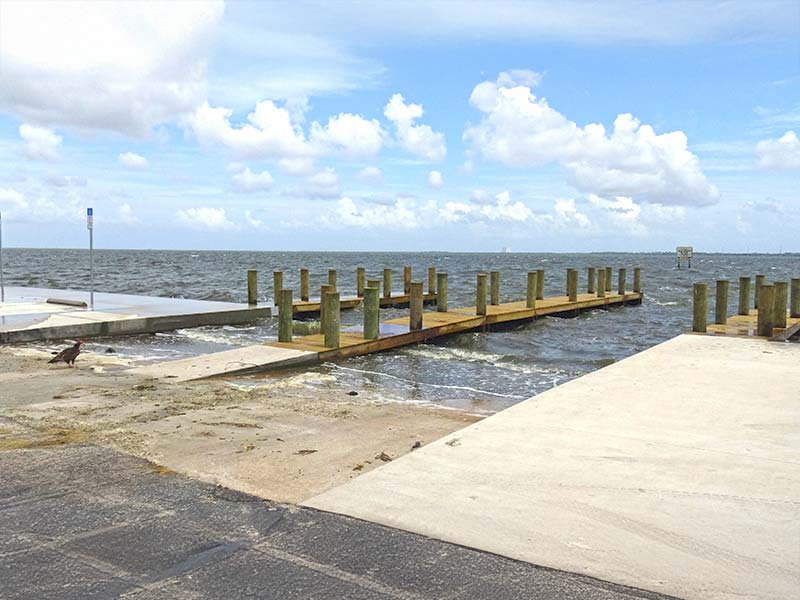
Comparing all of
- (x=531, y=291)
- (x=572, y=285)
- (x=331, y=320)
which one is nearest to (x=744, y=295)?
(x=572, y=285)

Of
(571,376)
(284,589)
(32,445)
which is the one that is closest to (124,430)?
(32,445)

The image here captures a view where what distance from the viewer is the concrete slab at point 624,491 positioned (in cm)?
346

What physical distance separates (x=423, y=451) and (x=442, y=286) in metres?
14.7

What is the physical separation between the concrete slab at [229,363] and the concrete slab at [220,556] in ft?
16.5

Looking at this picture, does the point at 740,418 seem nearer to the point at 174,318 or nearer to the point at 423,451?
the point at 423,451

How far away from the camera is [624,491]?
4.44 m

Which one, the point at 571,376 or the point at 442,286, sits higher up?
the point at 442,286

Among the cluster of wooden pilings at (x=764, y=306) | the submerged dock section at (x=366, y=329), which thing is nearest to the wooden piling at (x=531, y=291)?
the submerged dock section at (x=366, y=329)

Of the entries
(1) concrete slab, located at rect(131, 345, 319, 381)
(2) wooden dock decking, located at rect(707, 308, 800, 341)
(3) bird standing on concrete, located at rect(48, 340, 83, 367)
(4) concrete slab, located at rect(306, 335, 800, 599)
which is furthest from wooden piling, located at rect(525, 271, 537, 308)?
(3) bird standing on concrete, located at rect(48, 340, 83, 367)

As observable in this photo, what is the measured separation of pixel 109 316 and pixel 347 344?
5.66 meters

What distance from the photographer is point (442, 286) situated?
65.6 feet

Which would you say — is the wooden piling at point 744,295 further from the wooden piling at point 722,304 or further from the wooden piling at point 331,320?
the wooden piling at point 331,320

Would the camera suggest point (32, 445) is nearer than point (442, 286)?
Yes

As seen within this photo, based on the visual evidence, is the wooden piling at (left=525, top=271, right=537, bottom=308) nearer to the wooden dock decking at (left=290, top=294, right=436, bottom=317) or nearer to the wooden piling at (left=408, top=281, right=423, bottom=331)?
the wooden dock decking at (left=290, top=294, right=436, bottom=317)
